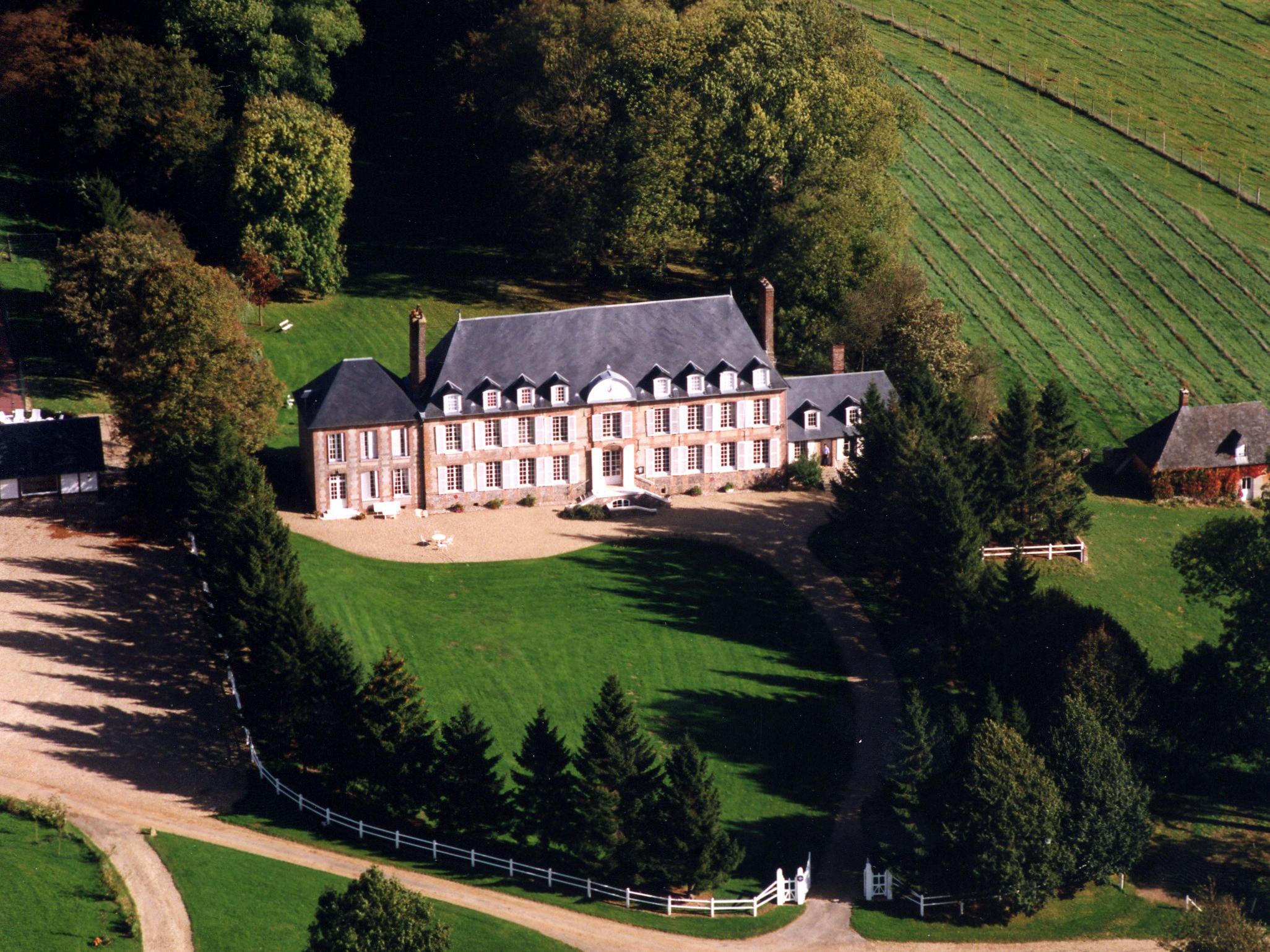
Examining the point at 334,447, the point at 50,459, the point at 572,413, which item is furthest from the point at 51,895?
the point at 572,413

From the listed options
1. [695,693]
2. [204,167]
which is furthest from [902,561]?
[204,167]

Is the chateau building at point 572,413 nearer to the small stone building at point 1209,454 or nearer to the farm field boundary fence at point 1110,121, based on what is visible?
the small stone building at point 1209,454

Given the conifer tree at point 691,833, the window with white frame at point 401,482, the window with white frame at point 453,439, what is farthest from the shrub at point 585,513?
the conifer tree at point 691,833

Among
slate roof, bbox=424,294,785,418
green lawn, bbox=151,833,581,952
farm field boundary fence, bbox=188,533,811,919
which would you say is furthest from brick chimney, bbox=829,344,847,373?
green lawn, bbox=151,833,581,952

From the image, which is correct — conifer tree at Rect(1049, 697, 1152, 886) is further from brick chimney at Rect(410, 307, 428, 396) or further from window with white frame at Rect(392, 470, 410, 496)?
brick chimney at Rect(410, 307, 428, 396)

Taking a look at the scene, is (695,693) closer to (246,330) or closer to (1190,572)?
(1190,572)

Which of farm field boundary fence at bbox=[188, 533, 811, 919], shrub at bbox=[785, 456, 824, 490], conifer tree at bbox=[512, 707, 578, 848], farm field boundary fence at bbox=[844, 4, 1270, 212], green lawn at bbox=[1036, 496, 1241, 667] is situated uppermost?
farm field boundary fence at bbox=[844, 4, 1270, 212]

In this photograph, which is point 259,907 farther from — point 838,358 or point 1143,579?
point 838,358
